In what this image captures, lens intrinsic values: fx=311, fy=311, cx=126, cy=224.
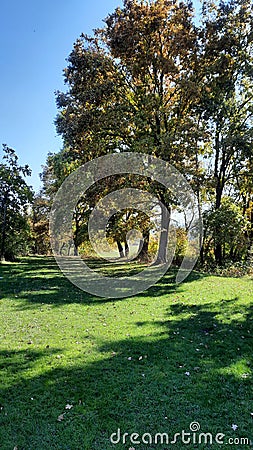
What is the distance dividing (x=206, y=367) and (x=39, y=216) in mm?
36134

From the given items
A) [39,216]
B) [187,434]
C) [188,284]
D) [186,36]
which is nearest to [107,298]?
[188,284]

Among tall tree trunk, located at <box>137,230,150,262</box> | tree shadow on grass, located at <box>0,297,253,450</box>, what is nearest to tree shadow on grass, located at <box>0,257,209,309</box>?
tree shadow on grass, located at <box>0,297,253,450</box>

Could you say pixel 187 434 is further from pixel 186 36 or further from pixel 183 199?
pixel 186 36

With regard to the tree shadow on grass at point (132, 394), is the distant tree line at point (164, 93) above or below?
above

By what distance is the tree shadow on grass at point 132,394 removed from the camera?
3590 millimetres

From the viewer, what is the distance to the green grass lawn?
365 centimetres

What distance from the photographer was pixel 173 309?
28.6ft

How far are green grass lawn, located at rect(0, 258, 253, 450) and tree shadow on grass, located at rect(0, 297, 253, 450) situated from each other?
0.5 inches

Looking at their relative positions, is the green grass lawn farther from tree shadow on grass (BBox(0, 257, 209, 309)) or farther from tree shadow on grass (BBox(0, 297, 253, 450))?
tree shadow on grass (BBox(0, 257, 209, 309))

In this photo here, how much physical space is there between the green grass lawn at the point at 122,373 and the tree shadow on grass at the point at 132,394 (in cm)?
1

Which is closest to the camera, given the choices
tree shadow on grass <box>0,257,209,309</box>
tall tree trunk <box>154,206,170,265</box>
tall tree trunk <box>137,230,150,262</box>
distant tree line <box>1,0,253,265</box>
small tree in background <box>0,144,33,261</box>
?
tree shadow on grass <box>0,257,209,309</box>

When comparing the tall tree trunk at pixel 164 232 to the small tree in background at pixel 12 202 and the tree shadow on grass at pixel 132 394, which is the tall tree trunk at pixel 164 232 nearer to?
the small tree in background at pixel 12 202

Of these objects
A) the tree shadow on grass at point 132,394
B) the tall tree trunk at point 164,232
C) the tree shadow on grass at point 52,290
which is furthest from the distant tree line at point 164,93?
the tree shadow on grass at point 132,394

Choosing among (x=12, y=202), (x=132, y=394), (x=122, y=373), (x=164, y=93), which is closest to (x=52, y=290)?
(x=122, y=373)
